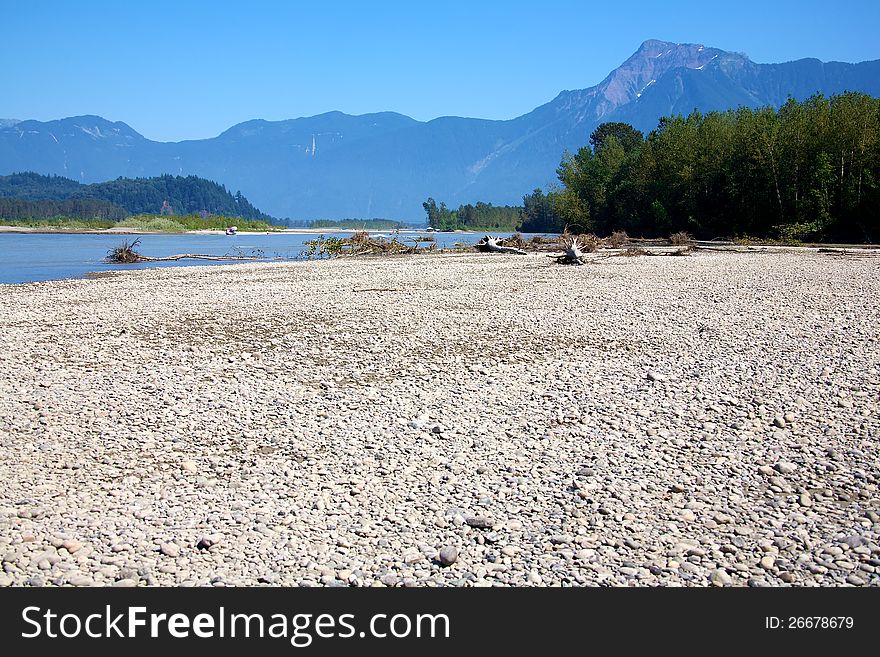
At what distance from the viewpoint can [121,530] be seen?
179 inches

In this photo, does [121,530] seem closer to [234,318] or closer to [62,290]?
[234,318]

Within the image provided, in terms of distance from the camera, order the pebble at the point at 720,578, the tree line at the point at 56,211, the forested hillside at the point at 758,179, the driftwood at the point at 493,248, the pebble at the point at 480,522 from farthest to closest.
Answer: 1. the tree line at the point at 56,211
2. the forested hillside at the point at 758,179
3. the driftwood at the point at 493,248
4. the pebble at the point at 480,522
5. the pebble at the point at 720,578

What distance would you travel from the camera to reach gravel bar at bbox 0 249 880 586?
13.7ft

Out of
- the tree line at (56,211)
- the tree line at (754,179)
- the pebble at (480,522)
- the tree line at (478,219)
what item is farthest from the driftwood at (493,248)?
the tree line at (56,211)

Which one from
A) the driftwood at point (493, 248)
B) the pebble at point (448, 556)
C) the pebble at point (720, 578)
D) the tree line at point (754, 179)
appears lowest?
the pebble at point (720, 578)

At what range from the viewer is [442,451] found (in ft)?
19.7

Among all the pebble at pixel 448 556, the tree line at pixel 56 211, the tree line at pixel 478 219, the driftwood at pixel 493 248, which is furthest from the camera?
the tree line at pixel 478 219

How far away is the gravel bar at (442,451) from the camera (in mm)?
4180

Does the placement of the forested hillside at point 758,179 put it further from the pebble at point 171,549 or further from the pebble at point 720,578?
the pebble at point 171,549

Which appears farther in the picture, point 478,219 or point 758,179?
point 478,219

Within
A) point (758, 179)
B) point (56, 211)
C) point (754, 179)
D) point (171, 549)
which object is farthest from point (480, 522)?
point (56, 211)

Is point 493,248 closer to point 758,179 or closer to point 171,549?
point 758,179

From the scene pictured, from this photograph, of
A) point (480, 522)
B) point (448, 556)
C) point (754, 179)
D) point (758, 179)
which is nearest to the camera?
point (448, 556)

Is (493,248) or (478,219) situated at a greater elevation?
(478,219)
